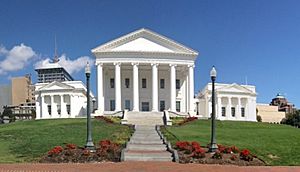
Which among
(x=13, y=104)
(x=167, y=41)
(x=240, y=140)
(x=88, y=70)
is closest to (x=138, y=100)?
(x=167, y=41)

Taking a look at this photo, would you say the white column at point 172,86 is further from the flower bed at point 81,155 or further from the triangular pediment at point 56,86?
the flower bed at point 81,155

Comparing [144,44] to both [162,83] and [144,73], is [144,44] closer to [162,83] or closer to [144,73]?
[144,73]

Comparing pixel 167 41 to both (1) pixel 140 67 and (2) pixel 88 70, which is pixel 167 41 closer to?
(1) pixel 140 67

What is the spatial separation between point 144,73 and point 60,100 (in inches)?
665

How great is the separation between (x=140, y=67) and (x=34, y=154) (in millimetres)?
48909

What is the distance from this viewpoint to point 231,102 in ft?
254

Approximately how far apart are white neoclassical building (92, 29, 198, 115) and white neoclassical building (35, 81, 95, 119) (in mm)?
6321

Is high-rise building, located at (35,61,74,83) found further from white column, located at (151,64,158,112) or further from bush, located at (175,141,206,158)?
bush, located at (175,141,206,158)

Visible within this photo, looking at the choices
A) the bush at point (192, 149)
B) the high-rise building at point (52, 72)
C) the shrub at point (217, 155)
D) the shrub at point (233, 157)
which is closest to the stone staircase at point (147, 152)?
the bush at point (192, 149)

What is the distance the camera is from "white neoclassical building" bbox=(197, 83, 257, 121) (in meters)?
76.4

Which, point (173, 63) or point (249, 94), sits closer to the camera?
point (173, 63)

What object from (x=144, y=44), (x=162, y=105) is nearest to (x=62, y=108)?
(x=162, y=105)

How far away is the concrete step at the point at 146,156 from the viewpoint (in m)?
20.9

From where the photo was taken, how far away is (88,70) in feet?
83.5
